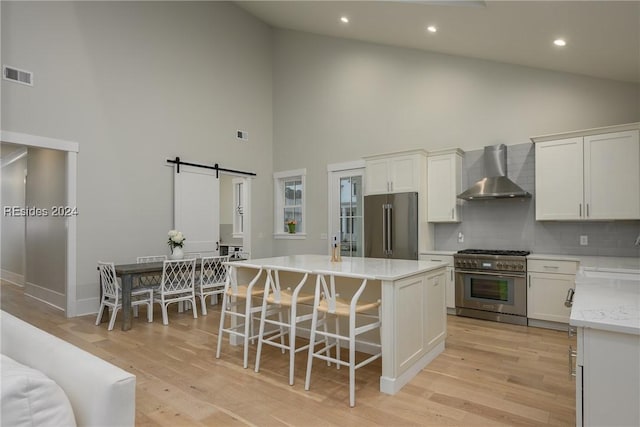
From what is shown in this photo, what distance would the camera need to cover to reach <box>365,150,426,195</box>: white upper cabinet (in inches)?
207

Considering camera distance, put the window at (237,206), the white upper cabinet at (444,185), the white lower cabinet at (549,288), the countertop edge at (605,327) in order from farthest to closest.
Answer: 1. the window at (237,206)
2. the white upper cabinet at (444,185)
3. the white lower cabinet at (549,288)
4. the countertop edge at (605,327)

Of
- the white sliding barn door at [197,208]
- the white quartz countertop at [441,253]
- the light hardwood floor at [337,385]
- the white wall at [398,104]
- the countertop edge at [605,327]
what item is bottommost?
the light hardwood floor at [337,385]

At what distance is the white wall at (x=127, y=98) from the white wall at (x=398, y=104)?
113cm

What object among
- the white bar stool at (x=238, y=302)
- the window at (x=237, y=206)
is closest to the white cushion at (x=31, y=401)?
the white bar stool at (x=238, y=302)

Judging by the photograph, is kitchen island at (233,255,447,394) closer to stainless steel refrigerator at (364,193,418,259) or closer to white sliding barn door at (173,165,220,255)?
stainless steel refrigerator at (364,193,418,259)

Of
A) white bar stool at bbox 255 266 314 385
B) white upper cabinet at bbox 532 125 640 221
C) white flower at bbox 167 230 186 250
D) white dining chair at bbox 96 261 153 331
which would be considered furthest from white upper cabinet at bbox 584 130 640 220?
white dining chair at bbox 96 261 153 331

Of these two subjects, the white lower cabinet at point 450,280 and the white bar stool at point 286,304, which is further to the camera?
the white lower cabinet at point 450,280

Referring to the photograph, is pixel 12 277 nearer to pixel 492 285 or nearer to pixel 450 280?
pixel 450 280

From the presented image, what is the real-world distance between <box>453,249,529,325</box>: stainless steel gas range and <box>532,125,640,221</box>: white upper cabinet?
0.70 m

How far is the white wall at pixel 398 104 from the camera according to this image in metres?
4.63

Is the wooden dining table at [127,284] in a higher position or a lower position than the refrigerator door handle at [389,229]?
lower

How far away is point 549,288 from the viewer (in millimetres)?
4262

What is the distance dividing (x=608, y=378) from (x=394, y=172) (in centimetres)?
426

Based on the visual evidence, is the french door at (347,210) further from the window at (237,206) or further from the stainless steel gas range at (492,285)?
the window at (237,206)
